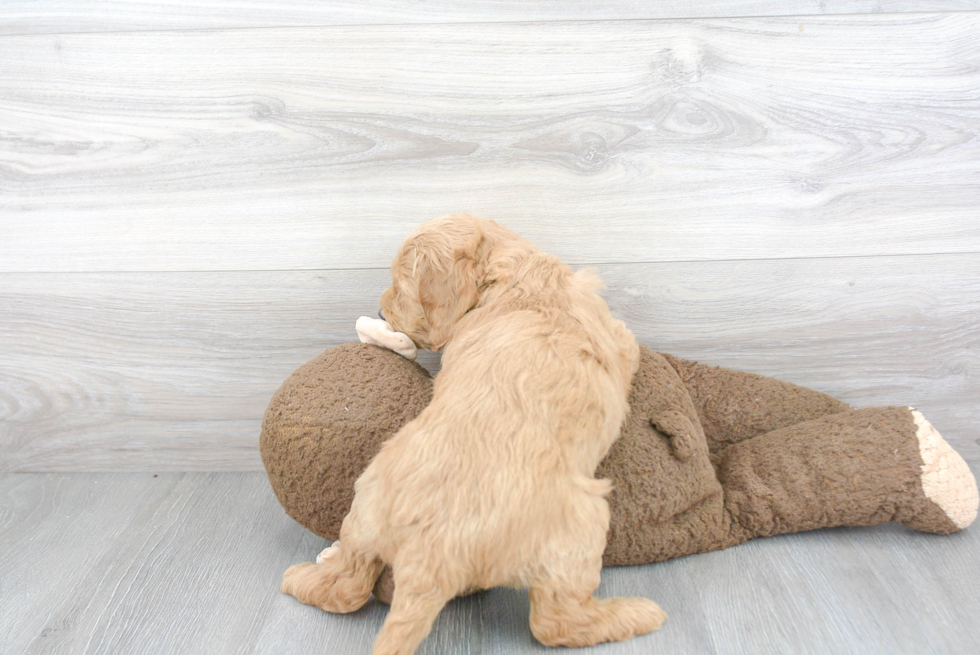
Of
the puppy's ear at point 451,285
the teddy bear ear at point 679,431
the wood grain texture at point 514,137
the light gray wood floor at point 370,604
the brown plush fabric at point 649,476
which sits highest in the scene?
the wood grain texture at point 514,137

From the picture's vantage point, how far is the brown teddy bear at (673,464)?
1.14 m

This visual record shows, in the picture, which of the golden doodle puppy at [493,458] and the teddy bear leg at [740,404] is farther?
the teddy bear leg at [740,404]

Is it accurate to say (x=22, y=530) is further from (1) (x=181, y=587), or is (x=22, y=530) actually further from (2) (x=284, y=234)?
(2) (x=284, y=234)

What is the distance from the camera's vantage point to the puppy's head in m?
1.05

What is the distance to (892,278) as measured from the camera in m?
1.38

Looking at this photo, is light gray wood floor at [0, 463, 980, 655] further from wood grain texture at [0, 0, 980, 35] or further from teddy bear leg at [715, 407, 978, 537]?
wood grain texture at [0, 0, 980, 35]

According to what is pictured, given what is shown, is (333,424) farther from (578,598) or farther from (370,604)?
(578,598)

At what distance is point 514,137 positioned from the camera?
132cm

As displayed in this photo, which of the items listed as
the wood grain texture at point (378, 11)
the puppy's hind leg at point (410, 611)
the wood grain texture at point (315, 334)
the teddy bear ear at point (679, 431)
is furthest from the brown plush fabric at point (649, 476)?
the wood grain texture at point (378, 11)

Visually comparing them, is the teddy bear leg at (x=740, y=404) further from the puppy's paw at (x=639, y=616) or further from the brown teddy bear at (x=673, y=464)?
A: the puppy's paw at (x=639, y=616)

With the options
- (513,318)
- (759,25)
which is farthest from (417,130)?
(759,25)

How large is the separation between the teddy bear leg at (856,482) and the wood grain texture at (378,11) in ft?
2.47

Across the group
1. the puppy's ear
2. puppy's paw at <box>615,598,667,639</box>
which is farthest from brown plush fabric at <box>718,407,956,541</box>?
the puppy's ear

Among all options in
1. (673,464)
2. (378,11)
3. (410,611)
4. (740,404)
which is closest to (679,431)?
(673,464)
